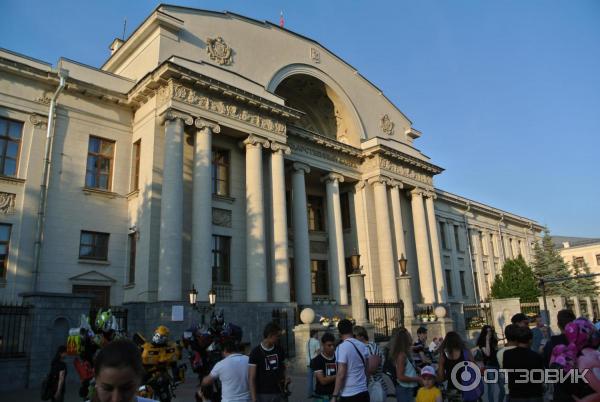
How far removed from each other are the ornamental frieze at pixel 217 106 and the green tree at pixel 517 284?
2404cm

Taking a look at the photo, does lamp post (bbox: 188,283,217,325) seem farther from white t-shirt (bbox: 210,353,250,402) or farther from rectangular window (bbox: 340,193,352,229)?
rectangular window (bbox: 340,193,352,229)

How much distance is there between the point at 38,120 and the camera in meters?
18.6

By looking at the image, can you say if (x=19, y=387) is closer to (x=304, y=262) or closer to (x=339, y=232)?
(x=304, y=262)

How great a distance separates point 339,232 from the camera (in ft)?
87.7

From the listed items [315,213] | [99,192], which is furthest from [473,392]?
[315,213]

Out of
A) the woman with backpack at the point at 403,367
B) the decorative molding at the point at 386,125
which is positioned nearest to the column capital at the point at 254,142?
the decorative molding at the point at 386,125

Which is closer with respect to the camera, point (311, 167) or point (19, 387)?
point (19, 387)

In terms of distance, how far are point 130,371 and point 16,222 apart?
60.5 ft

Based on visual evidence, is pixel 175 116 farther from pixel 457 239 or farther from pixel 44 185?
pixel 457 239

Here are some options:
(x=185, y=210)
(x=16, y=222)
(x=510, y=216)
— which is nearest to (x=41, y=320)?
(x=16, y=222)

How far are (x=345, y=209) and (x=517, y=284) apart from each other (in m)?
16.4

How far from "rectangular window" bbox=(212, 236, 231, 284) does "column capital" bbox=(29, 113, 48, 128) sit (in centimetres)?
861

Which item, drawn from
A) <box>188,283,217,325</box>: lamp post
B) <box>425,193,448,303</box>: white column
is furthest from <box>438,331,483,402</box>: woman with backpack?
<box>425,193,448,303</box>: white column

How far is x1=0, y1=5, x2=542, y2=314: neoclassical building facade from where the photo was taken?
711 inches
